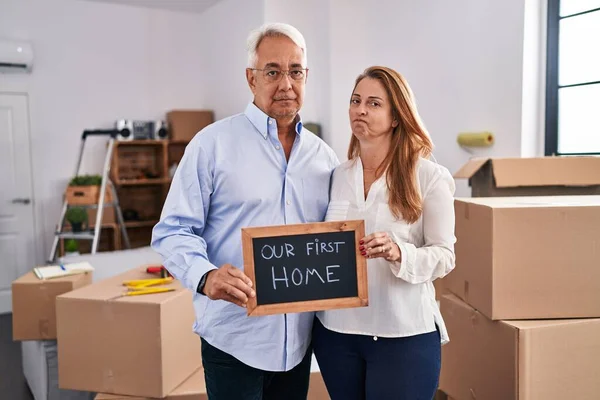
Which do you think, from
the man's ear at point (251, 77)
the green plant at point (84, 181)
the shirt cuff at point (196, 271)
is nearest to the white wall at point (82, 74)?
the green plant at point (84, 181)

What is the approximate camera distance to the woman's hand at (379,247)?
1.25m

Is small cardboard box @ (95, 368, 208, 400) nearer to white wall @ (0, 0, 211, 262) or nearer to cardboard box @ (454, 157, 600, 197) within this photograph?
cardboard box @ (454, 157, 600, 197)

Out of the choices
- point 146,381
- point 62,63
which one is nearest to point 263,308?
point 146,381

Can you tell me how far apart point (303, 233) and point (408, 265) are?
0.86 ft

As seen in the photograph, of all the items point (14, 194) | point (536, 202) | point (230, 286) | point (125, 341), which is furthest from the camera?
point (14, 194)

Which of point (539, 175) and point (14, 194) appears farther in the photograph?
point (14, 194)

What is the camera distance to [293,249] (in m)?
1.26

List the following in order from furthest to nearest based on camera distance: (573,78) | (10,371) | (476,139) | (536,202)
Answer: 1. (10,371)
2. (476,139)
3. (573,78)
4. (536,202)

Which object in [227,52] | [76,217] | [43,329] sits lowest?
[43,329]

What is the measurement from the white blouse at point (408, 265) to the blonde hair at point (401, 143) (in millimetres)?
22

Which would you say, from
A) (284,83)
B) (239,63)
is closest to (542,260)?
(284,83)

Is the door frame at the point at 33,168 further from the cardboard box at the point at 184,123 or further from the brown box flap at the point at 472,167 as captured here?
the brown box flap at the point at 472,167

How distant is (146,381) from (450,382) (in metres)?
1.10

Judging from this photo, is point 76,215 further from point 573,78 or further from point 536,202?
point 536,202
